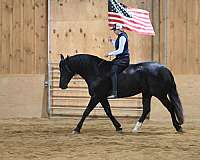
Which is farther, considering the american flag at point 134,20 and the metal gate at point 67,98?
the metal gate at point 67,98

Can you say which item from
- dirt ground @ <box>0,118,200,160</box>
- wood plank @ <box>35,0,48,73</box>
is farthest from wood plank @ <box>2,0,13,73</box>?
dirt ground @ <box>0,118,200,160</box>

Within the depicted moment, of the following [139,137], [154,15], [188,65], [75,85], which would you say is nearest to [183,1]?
[154,15]

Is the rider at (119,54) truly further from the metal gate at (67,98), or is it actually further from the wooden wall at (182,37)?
the metal gate at (67,98)

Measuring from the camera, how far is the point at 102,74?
9.08 meters

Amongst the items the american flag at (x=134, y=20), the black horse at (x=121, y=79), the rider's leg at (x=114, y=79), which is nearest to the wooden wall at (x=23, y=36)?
the american flag at (x=134, y=20)

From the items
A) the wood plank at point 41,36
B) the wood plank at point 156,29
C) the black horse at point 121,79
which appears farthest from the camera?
the wood plank at point 41,36

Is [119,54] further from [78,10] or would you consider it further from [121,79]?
[78,10]

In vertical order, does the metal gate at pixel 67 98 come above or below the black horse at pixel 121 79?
below

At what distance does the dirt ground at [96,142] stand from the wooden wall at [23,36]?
227 cm

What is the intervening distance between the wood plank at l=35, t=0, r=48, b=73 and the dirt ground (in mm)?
2206

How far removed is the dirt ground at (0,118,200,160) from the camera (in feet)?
21.3

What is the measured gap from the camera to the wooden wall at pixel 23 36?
42.4ft

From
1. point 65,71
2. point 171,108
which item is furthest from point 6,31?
point 171,108

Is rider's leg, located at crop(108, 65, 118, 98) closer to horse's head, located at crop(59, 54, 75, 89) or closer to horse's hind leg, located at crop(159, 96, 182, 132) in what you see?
horse's head, located at crop(59, 54, 75, 89)
